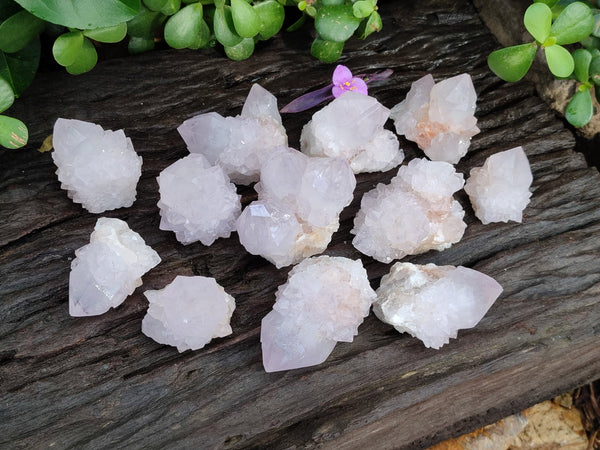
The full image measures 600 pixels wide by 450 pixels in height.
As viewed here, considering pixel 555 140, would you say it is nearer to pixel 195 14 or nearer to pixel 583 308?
pixel 583 308

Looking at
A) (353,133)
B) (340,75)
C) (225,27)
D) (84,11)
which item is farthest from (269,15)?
(84,11)

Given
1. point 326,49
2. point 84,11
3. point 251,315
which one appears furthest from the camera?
point 326,49

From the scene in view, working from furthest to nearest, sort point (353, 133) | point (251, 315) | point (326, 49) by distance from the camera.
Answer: point (326, 49)
point (353, 133)
point (251, 315)

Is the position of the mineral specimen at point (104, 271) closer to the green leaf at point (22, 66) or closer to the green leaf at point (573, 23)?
the green leaf at point (22, 66)

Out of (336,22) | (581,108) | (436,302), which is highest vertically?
(336,22)

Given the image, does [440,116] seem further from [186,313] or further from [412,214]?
[186,313]

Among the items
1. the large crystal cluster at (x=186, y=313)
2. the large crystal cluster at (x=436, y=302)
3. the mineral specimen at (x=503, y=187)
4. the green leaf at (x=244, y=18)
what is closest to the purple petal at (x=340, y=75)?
the green leaf at (x=244, y=18)

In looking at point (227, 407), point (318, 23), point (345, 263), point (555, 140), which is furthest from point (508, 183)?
point (227, 407)
